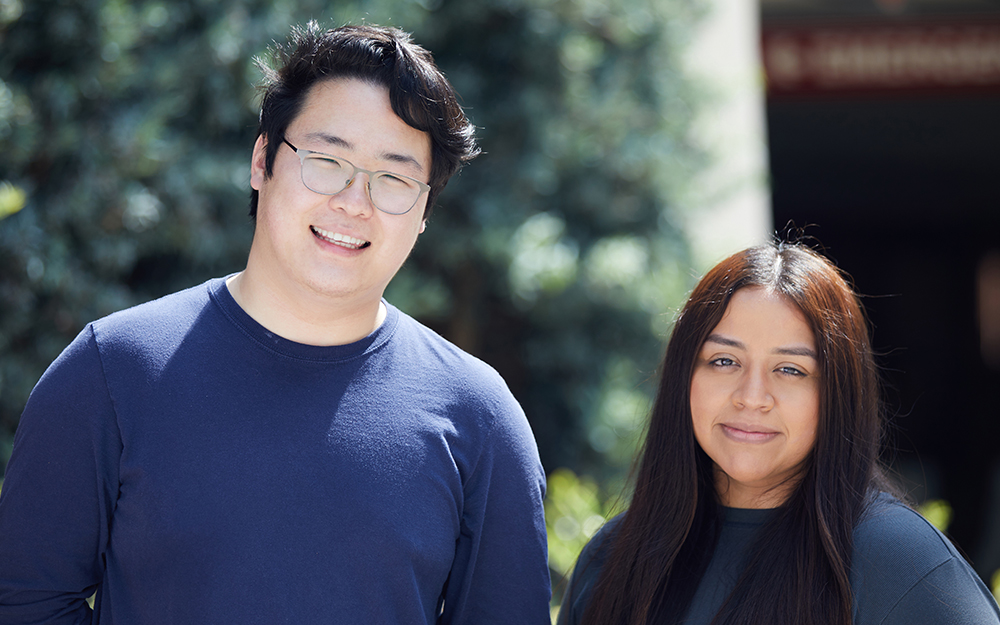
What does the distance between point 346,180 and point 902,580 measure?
1.20 m

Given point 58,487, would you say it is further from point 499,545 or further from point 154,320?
point 499,545

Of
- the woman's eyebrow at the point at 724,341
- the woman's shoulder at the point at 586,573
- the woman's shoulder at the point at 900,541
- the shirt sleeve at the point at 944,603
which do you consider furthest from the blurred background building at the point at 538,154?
the woman's shoulder at the point at 586,573

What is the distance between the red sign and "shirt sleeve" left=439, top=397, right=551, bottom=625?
4.61 meters

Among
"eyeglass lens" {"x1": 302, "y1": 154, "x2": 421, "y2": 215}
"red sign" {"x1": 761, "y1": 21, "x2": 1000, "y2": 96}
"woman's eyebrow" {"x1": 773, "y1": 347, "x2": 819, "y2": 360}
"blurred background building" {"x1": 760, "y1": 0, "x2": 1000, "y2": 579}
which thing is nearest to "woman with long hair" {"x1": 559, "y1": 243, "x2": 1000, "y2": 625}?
"woman's eyebrow" {"x1": 773, "y1": 347, "x2": 819, "y2": 360}

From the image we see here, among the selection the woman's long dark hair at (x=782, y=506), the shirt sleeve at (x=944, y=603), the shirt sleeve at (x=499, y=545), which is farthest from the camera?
the shirt sleeve at (x=499, y=545)

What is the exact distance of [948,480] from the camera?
812 centimetres

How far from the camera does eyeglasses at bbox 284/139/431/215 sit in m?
1.65

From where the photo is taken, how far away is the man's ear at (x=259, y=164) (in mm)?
1754

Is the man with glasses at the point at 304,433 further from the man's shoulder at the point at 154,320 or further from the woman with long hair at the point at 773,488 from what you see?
the woman with long hair at the point at 773,488

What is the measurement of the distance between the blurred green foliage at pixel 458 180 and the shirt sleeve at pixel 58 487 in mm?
1318

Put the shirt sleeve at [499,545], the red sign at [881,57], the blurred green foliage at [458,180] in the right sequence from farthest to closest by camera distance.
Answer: the red sign at [881,57], the blurred green foliage at [458,180], the shirt sleeve at [499,545]

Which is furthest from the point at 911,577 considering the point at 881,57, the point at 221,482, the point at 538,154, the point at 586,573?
the point at 881,57

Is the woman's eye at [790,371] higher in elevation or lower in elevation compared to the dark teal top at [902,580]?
higher

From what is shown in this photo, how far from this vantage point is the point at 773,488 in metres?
1.77
